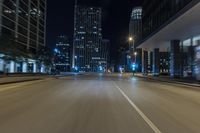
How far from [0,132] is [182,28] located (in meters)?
48.2

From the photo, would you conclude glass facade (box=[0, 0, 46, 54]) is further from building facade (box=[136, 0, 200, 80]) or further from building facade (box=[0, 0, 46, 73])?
building facade (box=[136, 0, 200, 80])

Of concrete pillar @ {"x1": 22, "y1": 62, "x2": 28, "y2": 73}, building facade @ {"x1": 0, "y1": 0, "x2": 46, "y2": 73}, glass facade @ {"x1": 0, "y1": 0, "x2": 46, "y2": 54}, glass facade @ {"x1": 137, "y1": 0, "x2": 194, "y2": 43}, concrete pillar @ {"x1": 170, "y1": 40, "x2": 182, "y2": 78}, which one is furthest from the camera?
concrete pillar @ {"x1": 22, "y1": 62, "x2": 28, "y2": 73}

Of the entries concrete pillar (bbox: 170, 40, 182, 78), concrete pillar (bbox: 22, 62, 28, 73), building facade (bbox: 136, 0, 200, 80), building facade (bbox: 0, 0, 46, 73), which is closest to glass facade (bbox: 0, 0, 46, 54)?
building facade (bbox: 0, 0, 46, 73)

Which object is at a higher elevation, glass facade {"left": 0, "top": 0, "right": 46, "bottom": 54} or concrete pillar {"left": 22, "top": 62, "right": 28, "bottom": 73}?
glass facade {"left": 0, "top": 0, "right": 46, "bottom": 54}

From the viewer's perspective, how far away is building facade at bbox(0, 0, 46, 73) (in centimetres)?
9869

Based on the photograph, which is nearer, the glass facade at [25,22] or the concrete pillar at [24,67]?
the glass facade at [25,22]

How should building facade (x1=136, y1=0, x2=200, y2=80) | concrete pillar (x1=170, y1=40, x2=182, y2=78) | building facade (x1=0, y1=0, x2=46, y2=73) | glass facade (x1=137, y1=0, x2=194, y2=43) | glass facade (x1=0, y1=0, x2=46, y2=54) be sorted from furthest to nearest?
building facade (x1=0, y1=0, x2=46, y2=73), glass facade (x1=0, y1=0, x2=46, y2=54), concrete pillar (x1=170, y1=40, x2=182, y2=78), glass facade (x1=137, y1=0, x2=194, y2=43), building facade (x1=136, y1=0, x2=200, y2=80)

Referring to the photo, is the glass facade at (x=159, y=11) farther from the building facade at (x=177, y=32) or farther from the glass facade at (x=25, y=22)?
the glass facade at (x=25, y=22)

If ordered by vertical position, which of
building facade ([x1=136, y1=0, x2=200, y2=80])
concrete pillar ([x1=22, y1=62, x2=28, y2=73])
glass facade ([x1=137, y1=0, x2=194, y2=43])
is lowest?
concrete pillar ([x1=22, y1=62, x2=28, y2=73])

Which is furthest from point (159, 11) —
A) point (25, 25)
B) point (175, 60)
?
point (25, 25)

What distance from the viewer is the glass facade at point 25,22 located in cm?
9856

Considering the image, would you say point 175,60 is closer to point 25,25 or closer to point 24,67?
point 24,67

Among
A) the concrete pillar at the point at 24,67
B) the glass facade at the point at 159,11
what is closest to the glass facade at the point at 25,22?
the concrete pillar at the point at 24,67

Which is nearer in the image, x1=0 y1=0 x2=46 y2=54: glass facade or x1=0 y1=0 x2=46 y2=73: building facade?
x1=0 y1=0 x2=46 y2=54: glass facade
